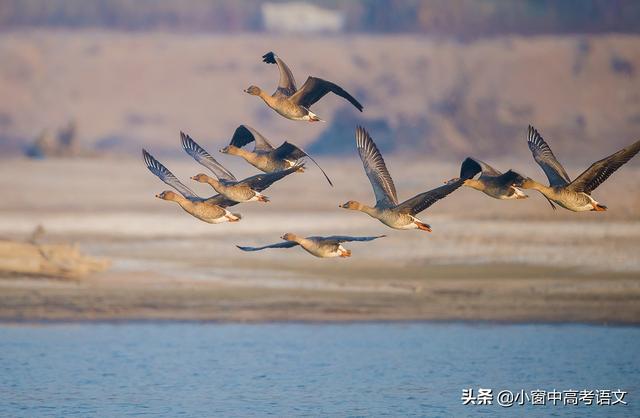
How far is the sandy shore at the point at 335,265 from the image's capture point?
71.5ft

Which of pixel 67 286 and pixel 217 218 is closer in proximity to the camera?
pixel 217 218

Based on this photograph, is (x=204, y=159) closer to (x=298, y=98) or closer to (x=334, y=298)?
(x=298, y=98)

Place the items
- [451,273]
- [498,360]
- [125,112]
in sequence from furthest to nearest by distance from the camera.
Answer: [125,112], [451,273], [498,360]

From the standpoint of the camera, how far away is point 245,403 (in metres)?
16.6

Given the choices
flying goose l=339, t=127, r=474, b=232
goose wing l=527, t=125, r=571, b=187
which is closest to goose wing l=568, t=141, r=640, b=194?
goose wing l=527, t=125, r=571, b=187

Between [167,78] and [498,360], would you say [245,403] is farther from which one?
[167,78]

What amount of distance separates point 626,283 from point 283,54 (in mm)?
57323

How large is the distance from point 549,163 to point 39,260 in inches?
382

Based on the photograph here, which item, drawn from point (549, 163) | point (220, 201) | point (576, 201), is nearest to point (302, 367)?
point (220, 201)

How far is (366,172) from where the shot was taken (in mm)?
15797

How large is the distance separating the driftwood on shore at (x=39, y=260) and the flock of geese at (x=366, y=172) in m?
6.59

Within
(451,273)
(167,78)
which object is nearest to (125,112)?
(167,78)

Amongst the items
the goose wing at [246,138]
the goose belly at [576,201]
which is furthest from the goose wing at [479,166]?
the goose wing at [246,138]

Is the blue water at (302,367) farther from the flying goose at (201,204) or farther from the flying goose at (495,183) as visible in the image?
the flying goose at (495,183)
